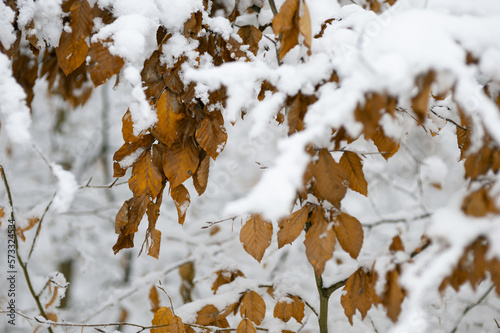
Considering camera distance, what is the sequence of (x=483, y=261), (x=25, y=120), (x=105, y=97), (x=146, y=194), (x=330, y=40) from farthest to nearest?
1. (x=105, y=97)
2. (x=146, y=194)
3. (x=330, y=40)
4. (x=25, y=120)
5. (x=483, y=261)

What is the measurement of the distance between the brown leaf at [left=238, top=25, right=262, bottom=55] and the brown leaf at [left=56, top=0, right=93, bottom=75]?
430 mm

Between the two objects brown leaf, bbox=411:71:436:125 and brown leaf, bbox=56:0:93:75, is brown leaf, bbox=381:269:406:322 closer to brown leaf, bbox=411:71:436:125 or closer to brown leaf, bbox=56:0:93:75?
brown leaf, bbox=411:71:436:125

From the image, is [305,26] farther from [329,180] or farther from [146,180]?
[146,180]

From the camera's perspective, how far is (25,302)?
436 centimetres

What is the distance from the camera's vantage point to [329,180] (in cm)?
75

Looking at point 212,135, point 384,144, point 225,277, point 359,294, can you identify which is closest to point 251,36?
point 212,135

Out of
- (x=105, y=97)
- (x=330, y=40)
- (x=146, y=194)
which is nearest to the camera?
(x=330, y=40)

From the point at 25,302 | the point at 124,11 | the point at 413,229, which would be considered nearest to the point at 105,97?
the point at 25,302

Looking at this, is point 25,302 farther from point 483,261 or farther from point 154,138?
point 483,261

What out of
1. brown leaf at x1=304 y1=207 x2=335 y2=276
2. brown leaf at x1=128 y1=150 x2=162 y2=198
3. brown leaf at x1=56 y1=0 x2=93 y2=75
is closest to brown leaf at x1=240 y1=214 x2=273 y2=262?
brown leaf at x1=304 y1=207 x2=335 y2=276

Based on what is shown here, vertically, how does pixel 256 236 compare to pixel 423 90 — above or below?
above

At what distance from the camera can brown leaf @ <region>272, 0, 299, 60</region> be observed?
73 centimetres

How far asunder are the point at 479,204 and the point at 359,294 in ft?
1.30

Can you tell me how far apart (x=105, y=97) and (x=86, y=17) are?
2988 mm
